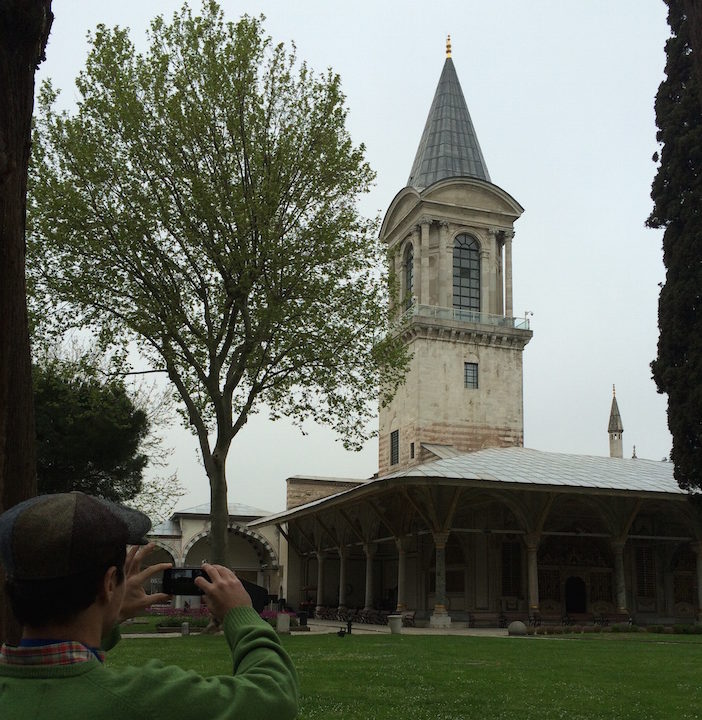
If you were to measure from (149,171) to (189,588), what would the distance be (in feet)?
59.2

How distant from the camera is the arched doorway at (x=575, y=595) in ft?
110

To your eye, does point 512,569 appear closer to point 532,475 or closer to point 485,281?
point 532,475

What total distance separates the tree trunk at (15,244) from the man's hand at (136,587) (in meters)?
2.06

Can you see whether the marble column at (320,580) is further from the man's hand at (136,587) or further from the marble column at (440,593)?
the man's hand at (136,587)

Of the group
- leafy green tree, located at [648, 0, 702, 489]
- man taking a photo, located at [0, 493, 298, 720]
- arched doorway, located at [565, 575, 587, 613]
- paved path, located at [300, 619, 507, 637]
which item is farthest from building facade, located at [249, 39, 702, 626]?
man taking a photo, located at [0, 493, 298, 720]

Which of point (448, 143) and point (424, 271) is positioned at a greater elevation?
point (448, 143)

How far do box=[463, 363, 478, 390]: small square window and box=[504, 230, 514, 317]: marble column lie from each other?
3.50m

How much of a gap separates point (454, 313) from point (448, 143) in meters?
9.61

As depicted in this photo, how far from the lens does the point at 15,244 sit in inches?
172

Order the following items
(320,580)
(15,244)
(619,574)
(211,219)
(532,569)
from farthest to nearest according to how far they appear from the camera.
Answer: (320,580)
(619,574)
(532,569)
(211,219)
(15,244)

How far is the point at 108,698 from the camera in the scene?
1755 mm

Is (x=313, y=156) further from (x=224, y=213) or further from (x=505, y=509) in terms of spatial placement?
(x=505, y=509)

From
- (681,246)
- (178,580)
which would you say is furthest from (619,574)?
(178,580)

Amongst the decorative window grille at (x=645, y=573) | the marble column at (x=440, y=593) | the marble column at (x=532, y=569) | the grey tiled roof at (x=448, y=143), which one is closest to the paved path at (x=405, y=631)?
the marble column at (x=440, y=593)
